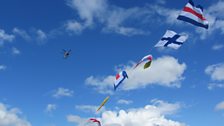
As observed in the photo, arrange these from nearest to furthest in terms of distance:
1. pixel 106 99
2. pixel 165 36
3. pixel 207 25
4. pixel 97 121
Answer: pixel 207 25 → pixel 165 36 → pixel 106 99 → pixel 97 121

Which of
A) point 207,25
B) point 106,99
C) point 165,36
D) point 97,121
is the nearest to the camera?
point 207,25

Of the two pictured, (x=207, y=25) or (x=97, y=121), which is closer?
(x=207, y=25)

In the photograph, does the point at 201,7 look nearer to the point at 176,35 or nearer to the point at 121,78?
the point at 176,35

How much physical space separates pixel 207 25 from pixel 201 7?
15.1 ft

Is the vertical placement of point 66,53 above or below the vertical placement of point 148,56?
above

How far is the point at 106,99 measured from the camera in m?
75.1

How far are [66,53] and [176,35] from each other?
1156 inches

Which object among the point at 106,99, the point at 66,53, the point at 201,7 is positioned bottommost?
the point at 106,99

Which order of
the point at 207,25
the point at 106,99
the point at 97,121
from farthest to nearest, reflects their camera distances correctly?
the point at 97,121
the point at 106,99
the point at 207,25

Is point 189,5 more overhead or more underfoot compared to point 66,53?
more underfoot

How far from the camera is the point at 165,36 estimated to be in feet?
218

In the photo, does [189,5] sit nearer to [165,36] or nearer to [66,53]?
[165,36]

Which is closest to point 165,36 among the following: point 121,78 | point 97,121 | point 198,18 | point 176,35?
point 176,35

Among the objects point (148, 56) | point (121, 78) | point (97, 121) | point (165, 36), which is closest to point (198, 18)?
point (165, 36)
